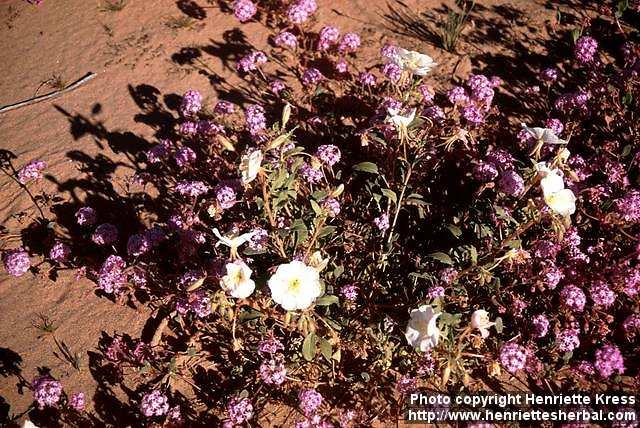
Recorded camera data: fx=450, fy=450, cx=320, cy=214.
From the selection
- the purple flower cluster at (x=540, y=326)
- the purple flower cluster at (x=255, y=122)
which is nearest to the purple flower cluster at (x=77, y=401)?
the purple flower cluster at (x=255, y=122)

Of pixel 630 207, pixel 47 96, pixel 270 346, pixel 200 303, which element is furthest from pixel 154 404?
pixel 47 96

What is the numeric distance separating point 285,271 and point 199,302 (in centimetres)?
103

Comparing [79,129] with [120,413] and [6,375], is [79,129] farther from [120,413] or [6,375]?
[120,413]

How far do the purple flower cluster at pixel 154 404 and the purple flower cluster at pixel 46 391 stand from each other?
2.07ft

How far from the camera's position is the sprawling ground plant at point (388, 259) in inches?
112

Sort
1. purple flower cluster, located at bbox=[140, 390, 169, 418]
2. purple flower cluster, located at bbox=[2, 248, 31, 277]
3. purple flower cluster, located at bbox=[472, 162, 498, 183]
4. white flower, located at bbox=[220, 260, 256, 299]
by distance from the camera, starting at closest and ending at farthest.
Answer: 1. white flower, located at bbox=[220, 260, 256, 299]
2. purple flower cluster, located at bbox=[140, 390, 169, 418]
3. purple flower cluster, located at bbox=[472, 162, 498, 183]
4. purple flower cluster, located at bbox=[2, 248, 31, 277]

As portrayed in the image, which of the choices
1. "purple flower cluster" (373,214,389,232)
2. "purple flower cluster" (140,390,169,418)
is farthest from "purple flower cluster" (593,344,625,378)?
"purple flower cluster" (140,390,169,418)

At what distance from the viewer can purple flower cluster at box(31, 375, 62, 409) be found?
3.09 m

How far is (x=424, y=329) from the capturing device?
87.8 inches

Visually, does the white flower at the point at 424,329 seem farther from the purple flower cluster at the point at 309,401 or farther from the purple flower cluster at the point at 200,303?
the purple flower cluster at the point at 200,303

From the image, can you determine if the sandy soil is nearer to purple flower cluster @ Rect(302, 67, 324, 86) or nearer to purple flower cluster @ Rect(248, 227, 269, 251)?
purple flower cluster @ Rect(302, 67, 324, 86)

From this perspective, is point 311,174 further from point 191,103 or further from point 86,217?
point 86,217

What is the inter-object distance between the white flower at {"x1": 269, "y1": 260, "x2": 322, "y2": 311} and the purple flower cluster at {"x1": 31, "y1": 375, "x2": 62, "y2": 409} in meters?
2.01

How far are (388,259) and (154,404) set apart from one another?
1962 millimetres
